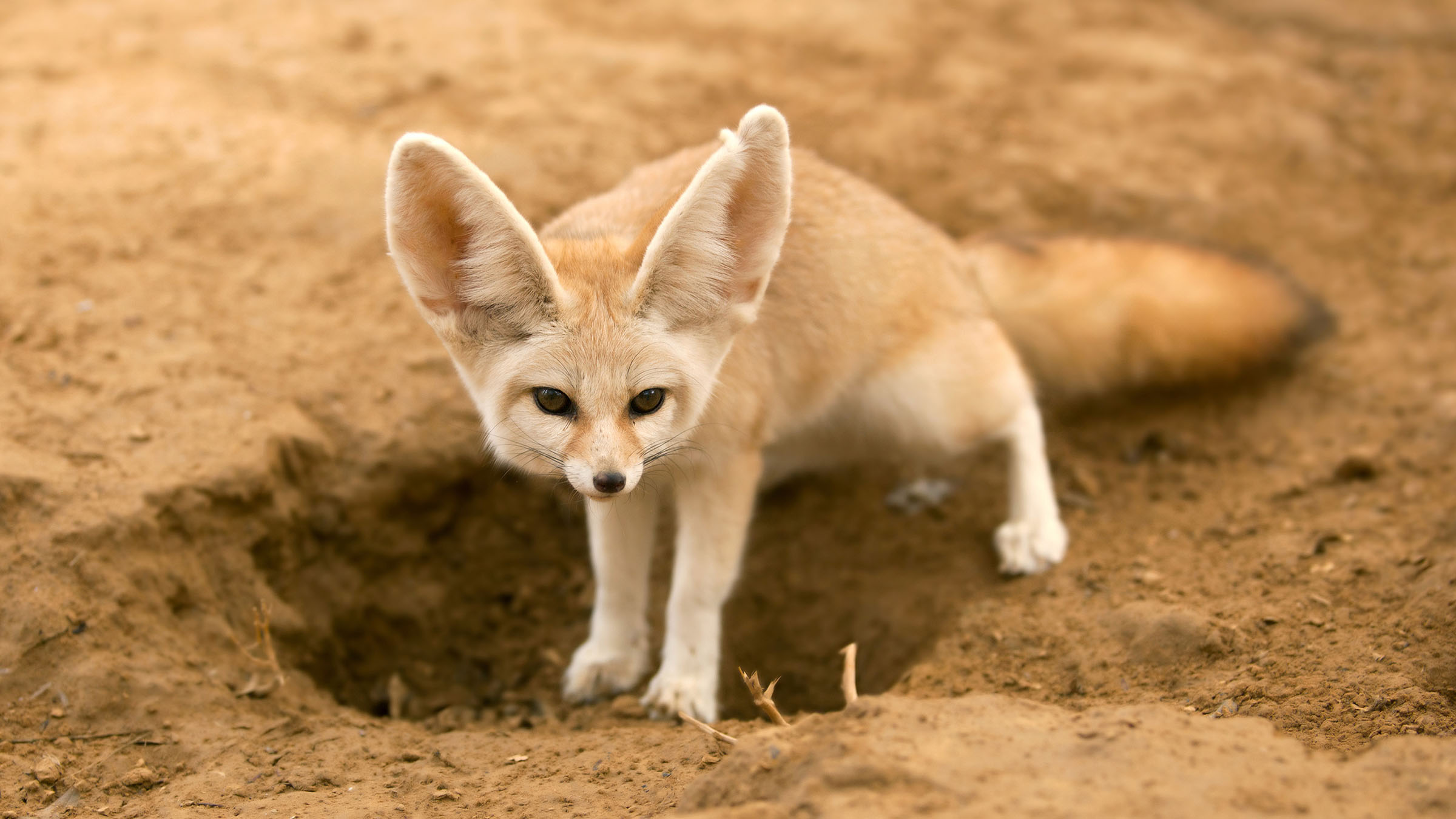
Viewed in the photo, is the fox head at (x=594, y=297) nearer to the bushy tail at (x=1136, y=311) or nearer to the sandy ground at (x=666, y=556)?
the sandy ground at (x=666, y=556)

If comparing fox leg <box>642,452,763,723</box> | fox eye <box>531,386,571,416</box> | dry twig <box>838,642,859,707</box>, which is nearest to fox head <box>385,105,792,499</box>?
fox eye <box>531,386,571,416</box>

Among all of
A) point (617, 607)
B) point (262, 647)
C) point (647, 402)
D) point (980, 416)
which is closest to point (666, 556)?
point (617, 607)

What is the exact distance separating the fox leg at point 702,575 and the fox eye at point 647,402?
485mm

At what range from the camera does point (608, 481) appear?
2.71m

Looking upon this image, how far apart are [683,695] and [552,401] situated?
111cm

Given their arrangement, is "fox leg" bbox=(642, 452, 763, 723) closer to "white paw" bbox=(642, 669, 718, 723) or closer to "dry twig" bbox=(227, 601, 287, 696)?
"white paw" bbox=(642, 669, 718, 723)

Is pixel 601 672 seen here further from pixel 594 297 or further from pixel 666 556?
pixel 594 297

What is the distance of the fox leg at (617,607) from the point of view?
3.68 m

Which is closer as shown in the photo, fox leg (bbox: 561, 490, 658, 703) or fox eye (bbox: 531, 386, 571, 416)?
fox eye (bbox: 531, 386, 571, 416)

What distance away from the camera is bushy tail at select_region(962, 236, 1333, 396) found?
14.6 feet

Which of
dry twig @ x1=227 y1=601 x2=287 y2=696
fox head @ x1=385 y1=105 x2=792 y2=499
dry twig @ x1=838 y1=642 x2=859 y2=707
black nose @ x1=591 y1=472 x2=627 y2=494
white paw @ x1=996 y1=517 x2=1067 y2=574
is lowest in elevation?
dry twig @ x1=227 y1=601 x2=287 y2=696

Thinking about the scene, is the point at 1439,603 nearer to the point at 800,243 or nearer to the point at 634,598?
the point at 800,243

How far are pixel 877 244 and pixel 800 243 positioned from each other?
1.12 ft

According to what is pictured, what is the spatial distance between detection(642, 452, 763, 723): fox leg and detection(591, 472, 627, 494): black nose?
706 millimetres
